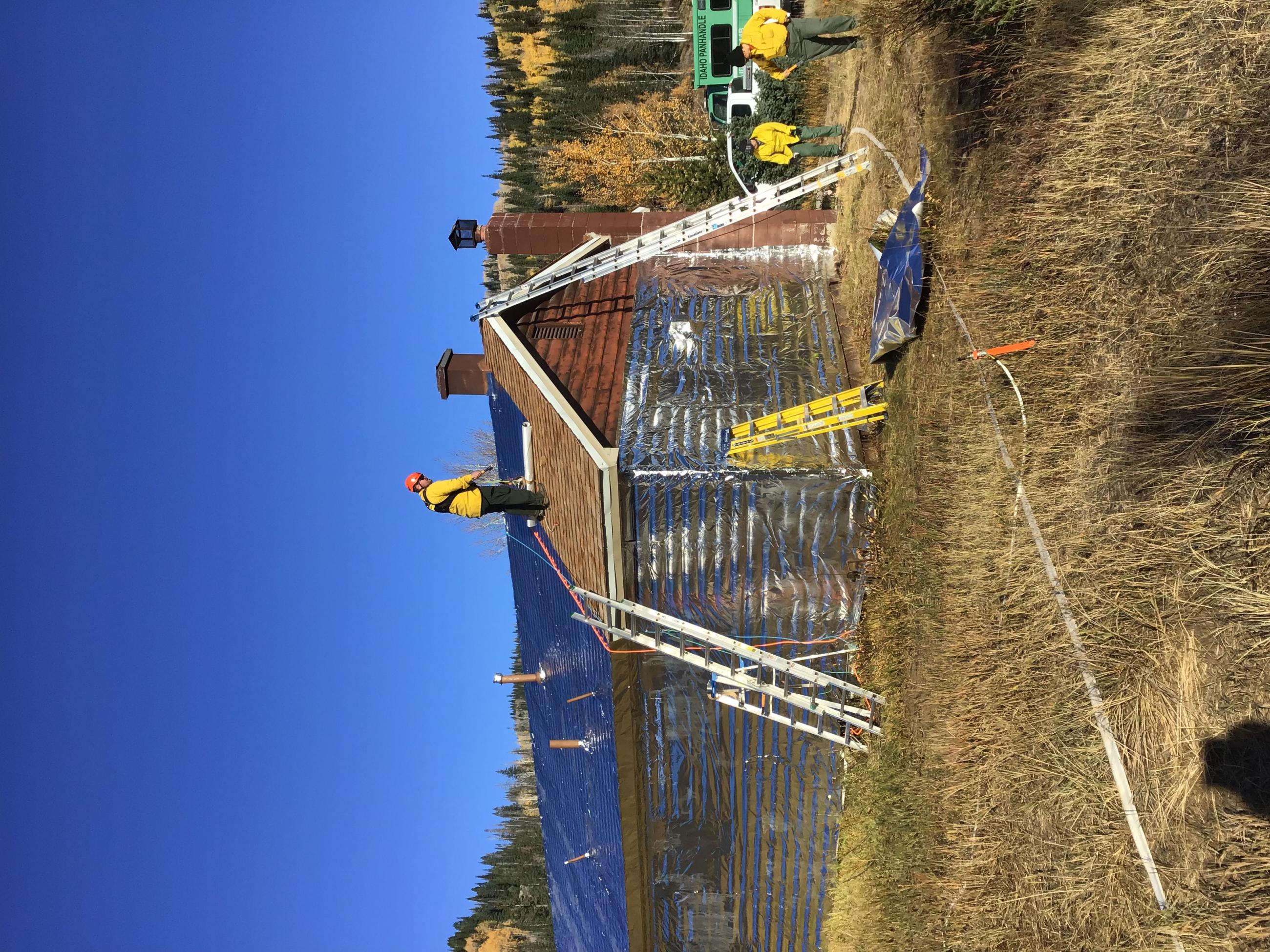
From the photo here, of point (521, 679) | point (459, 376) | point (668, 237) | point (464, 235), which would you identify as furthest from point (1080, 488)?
point (464, 235)

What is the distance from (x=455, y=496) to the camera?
9891 mm

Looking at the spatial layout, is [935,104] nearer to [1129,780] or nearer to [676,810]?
[1129,780]

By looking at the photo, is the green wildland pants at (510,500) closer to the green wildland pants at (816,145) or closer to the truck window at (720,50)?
the green wildland pants at (816,145)

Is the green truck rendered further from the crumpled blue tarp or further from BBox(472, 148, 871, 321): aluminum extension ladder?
the crumpled blue tarp

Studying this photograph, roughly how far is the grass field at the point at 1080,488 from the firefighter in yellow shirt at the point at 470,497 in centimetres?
438

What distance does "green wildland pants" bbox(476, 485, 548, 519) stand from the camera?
1009 cm

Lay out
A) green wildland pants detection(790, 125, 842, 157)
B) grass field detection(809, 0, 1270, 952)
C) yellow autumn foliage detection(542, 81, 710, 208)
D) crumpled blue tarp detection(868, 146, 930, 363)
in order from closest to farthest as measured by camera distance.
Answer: grass field detection(809, 0, 1270, 952), crumpled blue tarp detection(868, 146, 930, 363), green wildland pants detection(790, 125, 842, 157), yellow autumn foliage detection(542, 81, 710, 208)

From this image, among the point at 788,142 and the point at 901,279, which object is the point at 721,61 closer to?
the point at 788,142

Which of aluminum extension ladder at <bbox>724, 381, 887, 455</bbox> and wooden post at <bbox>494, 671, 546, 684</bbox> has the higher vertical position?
aluminum extension ladder at <bbox>724, 381, 887, 455</bbox>

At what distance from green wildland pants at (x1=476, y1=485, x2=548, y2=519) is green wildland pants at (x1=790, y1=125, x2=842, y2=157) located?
5.91 meters

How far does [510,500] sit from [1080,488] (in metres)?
6.47

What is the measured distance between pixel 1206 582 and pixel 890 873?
5358 millimetres

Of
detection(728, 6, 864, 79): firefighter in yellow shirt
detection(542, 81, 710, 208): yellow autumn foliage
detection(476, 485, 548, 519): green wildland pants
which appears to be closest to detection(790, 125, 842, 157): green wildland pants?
detection(728, 6, 864, 79): firefighter in yellow shirt

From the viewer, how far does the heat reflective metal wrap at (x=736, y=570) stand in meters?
8.72
